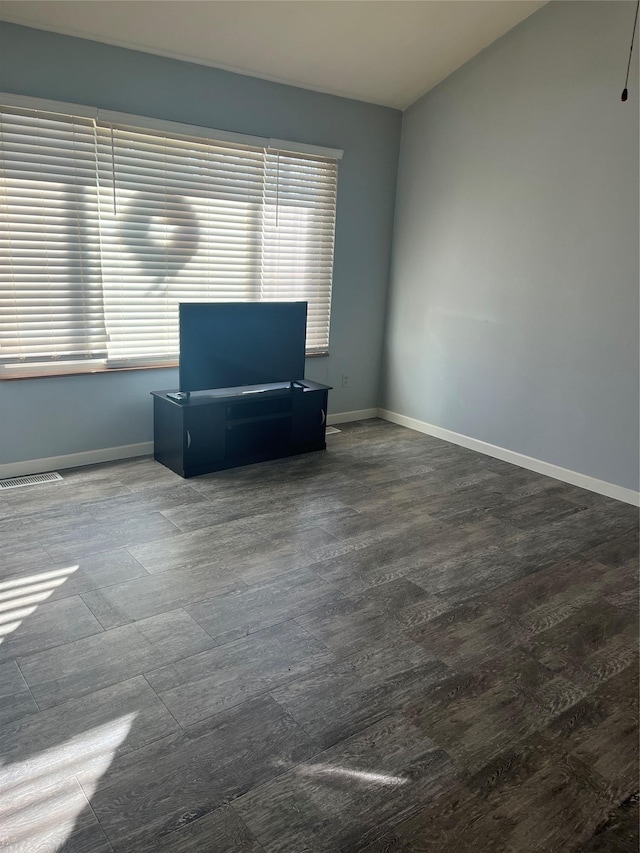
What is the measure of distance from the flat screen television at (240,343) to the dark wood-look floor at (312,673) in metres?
0.79

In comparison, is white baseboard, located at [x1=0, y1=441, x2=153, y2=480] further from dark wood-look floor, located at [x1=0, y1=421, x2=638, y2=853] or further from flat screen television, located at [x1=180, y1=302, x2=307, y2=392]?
flat screen television, located at [x1=180, y1=302, x2=307, y2=392]

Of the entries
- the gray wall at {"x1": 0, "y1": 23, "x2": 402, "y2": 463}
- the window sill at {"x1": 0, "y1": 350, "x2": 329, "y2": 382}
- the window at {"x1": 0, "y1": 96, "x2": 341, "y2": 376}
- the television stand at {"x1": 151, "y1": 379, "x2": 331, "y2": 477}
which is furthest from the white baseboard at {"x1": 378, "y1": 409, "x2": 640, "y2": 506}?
the window sill at {"x1": 0, "y1": 350, "x2": 329, "y2": 382}

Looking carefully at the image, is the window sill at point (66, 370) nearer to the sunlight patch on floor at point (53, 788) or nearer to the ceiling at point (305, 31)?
the ceiling at point (305, 31)

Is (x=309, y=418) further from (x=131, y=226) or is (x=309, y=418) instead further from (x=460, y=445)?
(x=131, y=226)

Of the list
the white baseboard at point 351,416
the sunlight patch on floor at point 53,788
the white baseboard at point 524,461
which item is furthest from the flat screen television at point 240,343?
the sunlight patch on floor at point 53,788

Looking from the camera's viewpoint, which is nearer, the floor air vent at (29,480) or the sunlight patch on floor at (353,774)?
the sunlight patch on floor at (353,774)

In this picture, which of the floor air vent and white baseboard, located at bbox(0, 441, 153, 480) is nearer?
the floor air vent

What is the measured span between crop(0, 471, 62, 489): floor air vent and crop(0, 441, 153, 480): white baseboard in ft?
0.15

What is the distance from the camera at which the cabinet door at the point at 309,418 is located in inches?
168

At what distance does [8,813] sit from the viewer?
1543 mm

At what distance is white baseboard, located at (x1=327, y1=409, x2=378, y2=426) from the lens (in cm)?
517

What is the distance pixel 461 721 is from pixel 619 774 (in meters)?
0.45

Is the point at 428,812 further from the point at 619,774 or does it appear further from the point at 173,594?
the point at 173,594

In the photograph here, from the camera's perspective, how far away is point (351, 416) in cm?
527
